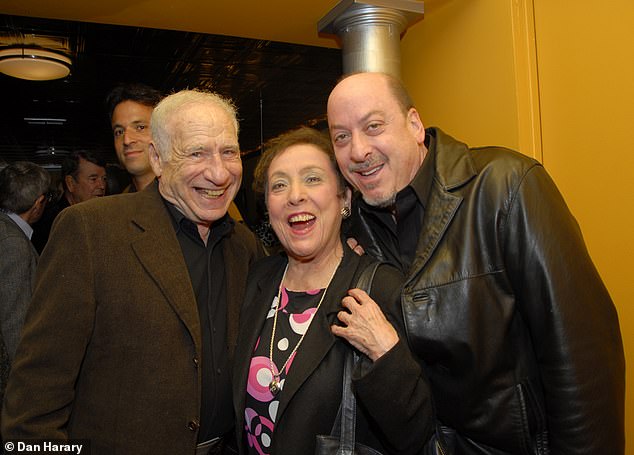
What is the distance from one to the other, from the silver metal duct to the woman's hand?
104 inches

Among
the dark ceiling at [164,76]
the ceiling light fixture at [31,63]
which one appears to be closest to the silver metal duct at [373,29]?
the dark ceiling at [164,76]

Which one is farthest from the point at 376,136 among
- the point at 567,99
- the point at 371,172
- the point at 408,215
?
the point at 567,99

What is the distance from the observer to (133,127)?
2.88 metres

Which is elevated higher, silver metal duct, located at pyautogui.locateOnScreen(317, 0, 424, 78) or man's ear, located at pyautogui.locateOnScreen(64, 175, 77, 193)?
silver metal duct, located at pyautogui.locateOnScreen(317, 0, 424, 78)

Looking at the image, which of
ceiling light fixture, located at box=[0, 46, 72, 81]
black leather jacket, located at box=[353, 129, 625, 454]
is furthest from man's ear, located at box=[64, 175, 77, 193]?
black leather jacket, located at box=[353, 129, 625, 454]

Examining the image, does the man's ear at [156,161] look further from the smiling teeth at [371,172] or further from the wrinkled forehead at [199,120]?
the smiling teeth at [371,172]

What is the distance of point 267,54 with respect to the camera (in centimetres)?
604

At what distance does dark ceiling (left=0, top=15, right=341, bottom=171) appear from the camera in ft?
18.0

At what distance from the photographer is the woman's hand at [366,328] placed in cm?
159

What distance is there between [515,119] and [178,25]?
277cm

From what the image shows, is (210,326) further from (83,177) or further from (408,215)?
(83,177)

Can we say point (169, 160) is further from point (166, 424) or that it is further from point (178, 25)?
point (178, 25)

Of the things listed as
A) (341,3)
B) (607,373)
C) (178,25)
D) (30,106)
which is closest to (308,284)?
(607,373)
